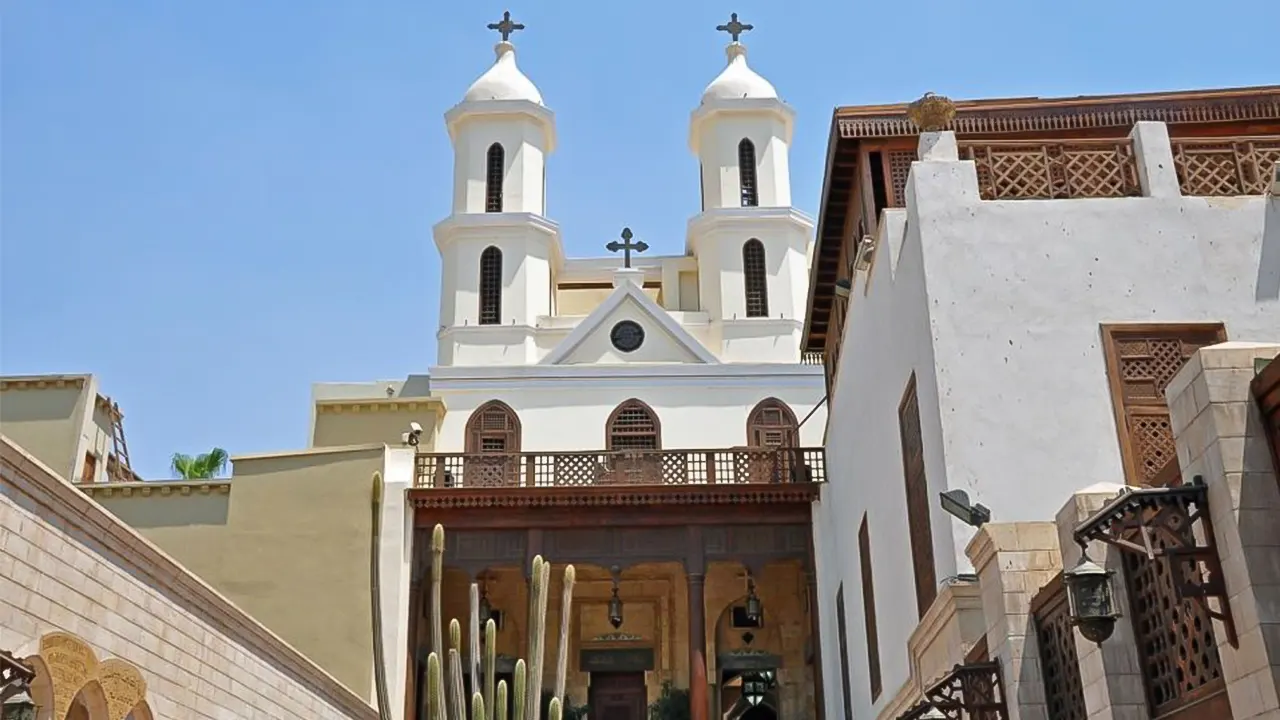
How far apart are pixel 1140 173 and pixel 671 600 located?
42.7 ft

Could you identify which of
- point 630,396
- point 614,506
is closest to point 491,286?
point 630,396

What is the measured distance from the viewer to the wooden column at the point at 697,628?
17.0 meters

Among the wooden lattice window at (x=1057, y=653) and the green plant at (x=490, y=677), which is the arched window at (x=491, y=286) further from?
the wooden lattice window at (x=1057, y=653)

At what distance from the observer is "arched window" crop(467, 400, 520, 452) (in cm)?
2178

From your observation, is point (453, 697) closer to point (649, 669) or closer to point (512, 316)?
point (649, 669)

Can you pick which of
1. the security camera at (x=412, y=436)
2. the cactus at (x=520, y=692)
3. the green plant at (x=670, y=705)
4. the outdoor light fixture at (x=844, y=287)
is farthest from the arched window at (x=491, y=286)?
the cactus at (x=520, y=692)

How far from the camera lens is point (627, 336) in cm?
2445

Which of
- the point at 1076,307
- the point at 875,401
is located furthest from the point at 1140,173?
the point at 875,401

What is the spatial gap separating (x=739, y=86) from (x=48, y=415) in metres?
16.4

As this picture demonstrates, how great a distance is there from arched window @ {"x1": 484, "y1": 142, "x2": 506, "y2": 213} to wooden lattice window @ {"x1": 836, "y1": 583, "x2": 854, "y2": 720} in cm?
1293

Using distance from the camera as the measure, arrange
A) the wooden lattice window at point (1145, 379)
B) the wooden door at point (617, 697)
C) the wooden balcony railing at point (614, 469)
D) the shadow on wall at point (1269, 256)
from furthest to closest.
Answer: the wooden door at point (617, 697), the wooden balcony railing at point (614, 469), the shadow on wall at point (1269, 256), the wooden lattice window at point (1145, 379)

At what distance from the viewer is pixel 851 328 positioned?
45.3 ft

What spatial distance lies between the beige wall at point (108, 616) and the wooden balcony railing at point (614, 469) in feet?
25.2

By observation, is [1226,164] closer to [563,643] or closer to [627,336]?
[563,643]
